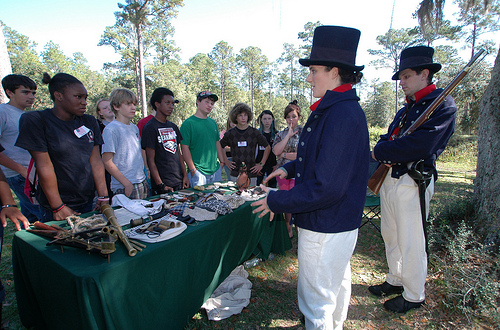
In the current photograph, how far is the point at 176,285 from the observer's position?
1.92 meters

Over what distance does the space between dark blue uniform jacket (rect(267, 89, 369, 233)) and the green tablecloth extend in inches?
36.7

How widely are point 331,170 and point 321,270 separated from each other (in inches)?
27.0

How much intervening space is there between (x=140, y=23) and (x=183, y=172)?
19381 millimetres

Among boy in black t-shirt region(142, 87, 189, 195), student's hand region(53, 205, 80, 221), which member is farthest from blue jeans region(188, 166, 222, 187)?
student's hand region(53, 205, 80, 221)

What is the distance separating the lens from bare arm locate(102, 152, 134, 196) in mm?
2877

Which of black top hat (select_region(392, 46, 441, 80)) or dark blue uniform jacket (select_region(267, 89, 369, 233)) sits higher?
black top hat (select_region(392, 46, 441, 80))

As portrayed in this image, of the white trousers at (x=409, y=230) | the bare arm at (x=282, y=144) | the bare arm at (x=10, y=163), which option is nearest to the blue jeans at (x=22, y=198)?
the bare arm at (x=10, y=163)

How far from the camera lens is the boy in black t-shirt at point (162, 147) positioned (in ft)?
11.1

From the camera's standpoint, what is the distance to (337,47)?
1476 millimetres

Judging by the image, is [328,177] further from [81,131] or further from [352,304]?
[81,131]

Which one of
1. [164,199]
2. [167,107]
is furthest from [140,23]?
[164,199]

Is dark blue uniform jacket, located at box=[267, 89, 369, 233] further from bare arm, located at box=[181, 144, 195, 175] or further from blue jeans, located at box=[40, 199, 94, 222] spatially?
bare arm, located at box=[181, 144, 195, 175]

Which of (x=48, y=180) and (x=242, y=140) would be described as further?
(x=242, y=140)

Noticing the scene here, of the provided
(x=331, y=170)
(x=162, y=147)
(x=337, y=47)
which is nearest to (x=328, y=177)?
(x=331, y=170)
